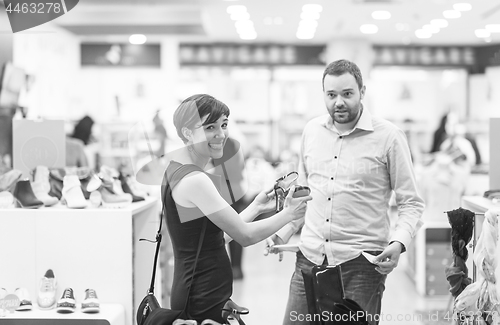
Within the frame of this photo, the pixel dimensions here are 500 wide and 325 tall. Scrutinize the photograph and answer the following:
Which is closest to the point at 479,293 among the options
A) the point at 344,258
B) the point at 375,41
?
the point at 344,258

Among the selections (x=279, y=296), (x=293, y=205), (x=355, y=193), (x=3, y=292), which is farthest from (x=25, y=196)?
(x=279, y=296)

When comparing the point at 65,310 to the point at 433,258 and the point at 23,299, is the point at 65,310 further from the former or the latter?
the point at 433,258

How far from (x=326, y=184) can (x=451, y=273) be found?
56 centimetres

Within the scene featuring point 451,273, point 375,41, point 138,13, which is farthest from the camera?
point 375,41

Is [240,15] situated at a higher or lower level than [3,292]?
higher

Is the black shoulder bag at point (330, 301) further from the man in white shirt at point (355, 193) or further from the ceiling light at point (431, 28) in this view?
the ceiling light at point (431, 28)

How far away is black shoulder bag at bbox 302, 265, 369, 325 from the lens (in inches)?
77.9

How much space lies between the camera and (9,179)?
2785 millimetres

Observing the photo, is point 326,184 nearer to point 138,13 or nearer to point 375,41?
point 138,13

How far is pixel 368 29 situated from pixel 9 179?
6.48m

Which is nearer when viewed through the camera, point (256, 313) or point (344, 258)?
point (344, 258)

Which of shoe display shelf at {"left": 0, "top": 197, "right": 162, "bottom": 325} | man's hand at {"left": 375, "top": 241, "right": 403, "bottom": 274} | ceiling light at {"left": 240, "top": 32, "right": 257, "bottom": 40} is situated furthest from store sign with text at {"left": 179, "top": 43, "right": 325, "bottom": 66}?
man's hand at {"left": 375, "top": 241, "right": 403, "bottom": 274}

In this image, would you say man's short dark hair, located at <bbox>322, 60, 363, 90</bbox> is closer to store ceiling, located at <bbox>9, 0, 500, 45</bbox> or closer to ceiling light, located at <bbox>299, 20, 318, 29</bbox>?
store ceiling, located at <bbox>9, 0, 500, 45</bbox>

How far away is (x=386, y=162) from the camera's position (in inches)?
85.6
